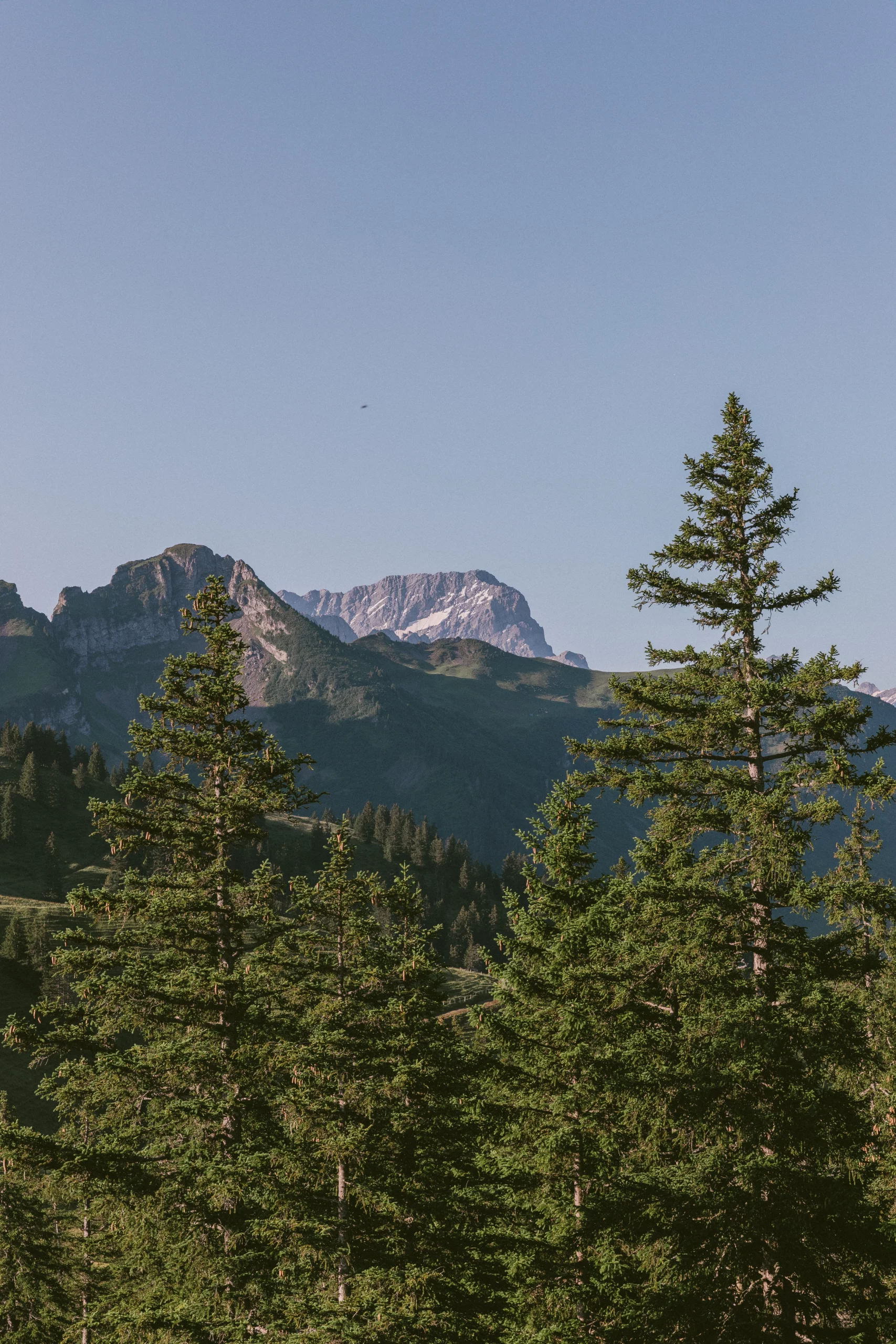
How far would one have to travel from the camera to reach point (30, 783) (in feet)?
479

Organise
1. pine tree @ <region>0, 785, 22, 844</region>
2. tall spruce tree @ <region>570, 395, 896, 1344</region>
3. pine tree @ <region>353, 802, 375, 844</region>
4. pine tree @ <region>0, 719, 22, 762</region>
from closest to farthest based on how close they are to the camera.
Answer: tall spruce tree @ <region>570, 395, 896, 1344</region>, pine tree @ <region>0, 785, 22, 844</region>, pine tree @ <region>0, 719, 22, 762</region>, pine tree @ <region>353, 802, 375, 844</region>

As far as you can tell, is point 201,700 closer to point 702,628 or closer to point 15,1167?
point 15,1167

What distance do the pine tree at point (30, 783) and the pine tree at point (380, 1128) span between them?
14153 cm

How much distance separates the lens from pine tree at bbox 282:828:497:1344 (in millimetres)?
16641

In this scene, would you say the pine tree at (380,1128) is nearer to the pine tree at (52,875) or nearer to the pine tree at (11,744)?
the pine tree at (52,875)

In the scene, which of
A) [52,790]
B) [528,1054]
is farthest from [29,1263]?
[52,790]

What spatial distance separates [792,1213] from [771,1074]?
2.01 meters

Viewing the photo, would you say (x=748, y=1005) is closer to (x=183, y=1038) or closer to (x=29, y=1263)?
(x=183, y=1038)

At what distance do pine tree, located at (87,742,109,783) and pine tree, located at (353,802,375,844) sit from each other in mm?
48926

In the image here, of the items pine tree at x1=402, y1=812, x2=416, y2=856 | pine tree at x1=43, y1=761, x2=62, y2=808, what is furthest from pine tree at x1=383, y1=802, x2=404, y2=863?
pine tree at x1=43, y1=761, x2=62, y2=808

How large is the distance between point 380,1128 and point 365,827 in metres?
168

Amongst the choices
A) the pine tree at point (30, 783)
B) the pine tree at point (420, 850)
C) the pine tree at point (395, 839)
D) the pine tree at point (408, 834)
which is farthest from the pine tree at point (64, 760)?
the pine tree at point (420, 850)

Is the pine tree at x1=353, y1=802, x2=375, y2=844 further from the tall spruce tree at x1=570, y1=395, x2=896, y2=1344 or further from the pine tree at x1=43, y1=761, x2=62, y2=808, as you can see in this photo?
the tall spruce tree at x1=570, y1=395, x2=896, y2=1344

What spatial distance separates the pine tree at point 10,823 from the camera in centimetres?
13238
